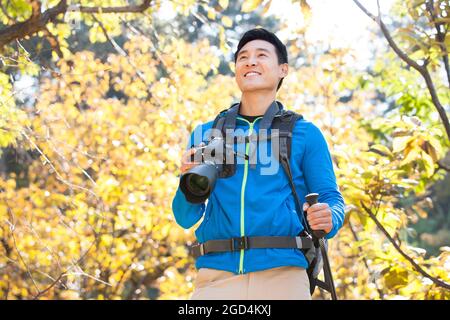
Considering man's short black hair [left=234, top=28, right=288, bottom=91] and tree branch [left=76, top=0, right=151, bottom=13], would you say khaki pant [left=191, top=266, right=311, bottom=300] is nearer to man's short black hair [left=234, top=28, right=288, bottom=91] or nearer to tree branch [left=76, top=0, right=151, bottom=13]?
man's short black hair [left=234, top=28, right=288, bottom=91]

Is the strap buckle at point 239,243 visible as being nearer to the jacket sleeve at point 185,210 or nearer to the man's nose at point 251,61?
the jacket sleeve at point 185,210

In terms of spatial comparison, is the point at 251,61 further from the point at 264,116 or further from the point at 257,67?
the point at 264,116

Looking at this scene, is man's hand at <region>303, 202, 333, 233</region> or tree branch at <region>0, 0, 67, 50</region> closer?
man's hand at <region>303, 202, 333, 233</region>

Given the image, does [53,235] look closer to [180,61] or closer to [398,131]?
[180,61]

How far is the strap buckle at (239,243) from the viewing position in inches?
89.0

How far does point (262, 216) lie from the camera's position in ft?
7.48

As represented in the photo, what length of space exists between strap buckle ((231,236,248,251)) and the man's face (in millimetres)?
574

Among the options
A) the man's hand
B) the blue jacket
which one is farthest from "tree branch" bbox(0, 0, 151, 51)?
the man's hand

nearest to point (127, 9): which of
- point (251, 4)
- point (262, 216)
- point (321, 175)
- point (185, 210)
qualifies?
point (251, 4)

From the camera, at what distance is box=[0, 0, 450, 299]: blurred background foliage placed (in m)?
4.27

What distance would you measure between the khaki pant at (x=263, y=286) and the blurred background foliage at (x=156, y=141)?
1.82m

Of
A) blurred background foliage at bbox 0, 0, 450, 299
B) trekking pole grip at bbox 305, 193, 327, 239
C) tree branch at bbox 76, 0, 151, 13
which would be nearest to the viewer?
trekking pole grip at bbox 305, 193, 327, 239

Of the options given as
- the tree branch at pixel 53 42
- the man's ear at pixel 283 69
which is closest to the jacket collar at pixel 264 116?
the man's ear at pixel 283 69

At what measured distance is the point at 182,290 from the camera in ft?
25.9
